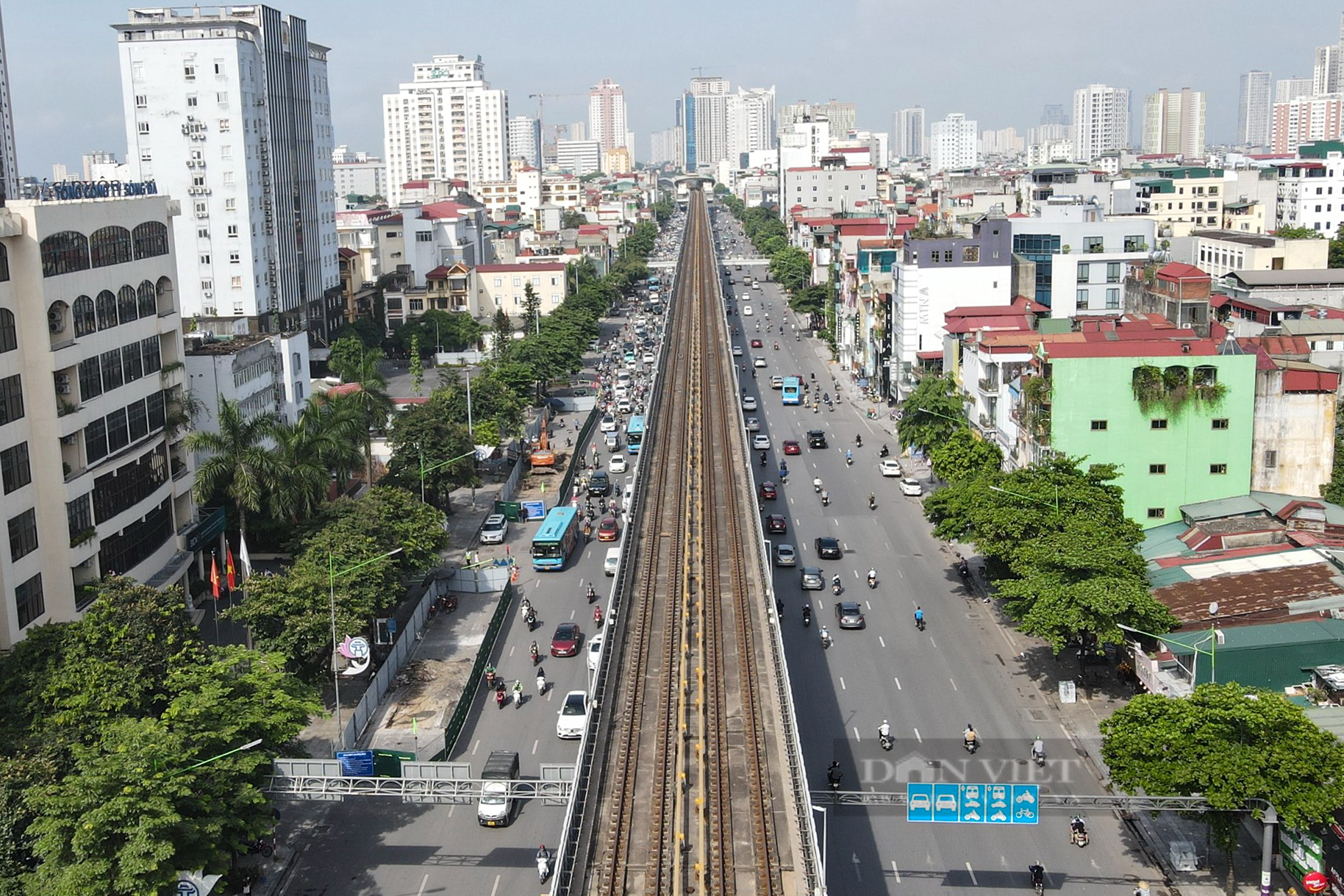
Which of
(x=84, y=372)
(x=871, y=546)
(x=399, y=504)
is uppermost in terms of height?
(x=84, y=372)

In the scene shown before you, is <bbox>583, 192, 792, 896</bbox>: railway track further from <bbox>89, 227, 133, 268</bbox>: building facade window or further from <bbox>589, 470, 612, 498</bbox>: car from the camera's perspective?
<bbox>89, 227, 133, 268</bbox>: building facade window

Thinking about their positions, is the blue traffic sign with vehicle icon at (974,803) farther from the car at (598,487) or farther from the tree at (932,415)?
the car at (598,487)

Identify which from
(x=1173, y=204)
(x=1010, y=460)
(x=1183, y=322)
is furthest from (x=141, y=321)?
(x=1173, y=204)

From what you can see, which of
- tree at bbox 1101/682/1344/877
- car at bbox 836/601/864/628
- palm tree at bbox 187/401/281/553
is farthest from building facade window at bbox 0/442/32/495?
tree at bbox 1101/682/1344/877

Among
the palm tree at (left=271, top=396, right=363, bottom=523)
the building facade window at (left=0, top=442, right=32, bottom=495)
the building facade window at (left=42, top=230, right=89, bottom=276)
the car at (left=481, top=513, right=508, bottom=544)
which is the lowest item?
the car at (left=481, top=513, right=508, bottom=544)

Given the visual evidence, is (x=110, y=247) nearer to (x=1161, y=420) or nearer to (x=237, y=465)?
(x=237, y=465)

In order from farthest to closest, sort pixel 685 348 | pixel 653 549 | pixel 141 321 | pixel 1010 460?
1. pixel 685 348
2. pixel 1010 460
3. pixel 653 549
4. pixel 141 321

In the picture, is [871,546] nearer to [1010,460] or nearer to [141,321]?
[1010,460]

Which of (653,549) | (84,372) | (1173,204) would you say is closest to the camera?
(84,372)
